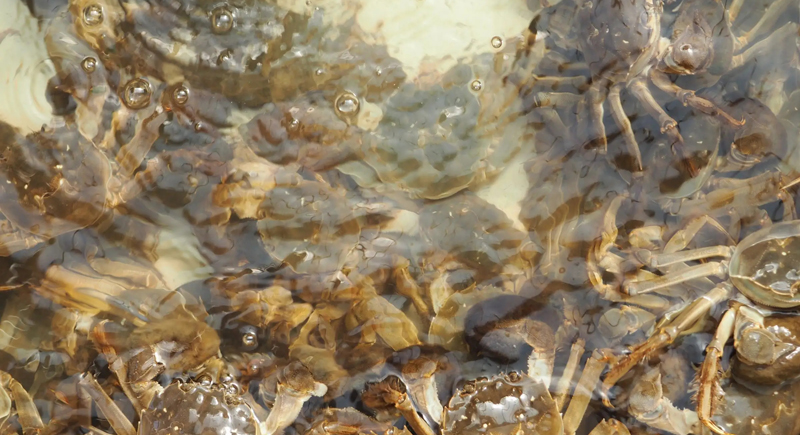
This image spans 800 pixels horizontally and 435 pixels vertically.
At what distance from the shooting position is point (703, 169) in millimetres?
1992

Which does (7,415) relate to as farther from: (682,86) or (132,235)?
(682,86)

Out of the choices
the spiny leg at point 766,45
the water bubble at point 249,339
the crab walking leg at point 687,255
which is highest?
the spiny leg at point 766,45

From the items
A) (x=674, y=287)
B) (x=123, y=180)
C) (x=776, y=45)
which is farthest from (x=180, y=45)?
(x=776, y=45)

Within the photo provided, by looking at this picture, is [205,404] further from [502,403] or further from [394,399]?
[502,403]

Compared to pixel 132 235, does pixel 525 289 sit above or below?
below

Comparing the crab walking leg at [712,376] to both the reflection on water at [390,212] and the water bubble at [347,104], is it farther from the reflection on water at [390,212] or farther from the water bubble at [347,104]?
the water bubble at [347,104]

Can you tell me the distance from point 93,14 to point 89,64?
0.56ft

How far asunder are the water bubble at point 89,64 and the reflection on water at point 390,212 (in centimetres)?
1

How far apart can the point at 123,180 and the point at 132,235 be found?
196mm

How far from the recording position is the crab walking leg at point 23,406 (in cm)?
208

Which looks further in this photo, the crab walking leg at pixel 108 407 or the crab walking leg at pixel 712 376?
the crab walking leg at pixel 108 407

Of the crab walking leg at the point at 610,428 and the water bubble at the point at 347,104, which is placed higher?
the water bubble at the point at 347,104

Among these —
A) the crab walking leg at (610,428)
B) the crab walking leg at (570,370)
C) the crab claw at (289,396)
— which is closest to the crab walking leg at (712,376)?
the crab walking leg at (610,428)

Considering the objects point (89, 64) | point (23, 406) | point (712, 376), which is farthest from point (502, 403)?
point (89, 64)
